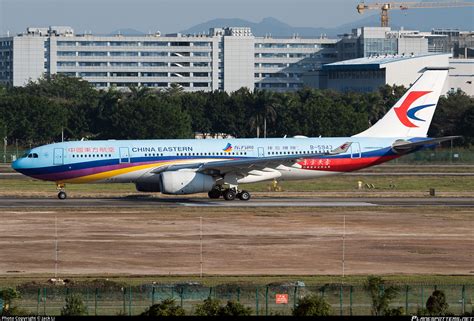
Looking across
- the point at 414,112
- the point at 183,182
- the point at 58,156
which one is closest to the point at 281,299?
the point at 183,182

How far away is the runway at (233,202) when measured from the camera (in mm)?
68250

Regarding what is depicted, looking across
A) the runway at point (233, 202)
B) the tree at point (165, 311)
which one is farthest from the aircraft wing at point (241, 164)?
the tree at point (165, 311)

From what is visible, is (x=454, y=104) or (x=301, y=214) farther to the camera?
(x=454, y=104)

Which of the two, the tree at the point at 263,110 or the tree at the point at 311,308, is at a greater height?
the tree at the point at 263,110

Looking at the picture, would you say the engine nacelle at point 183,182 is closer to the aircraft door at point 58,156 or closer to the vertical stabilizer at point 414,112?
the aircraft door at point 58,156

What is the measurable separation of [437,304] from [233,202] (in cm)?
4043

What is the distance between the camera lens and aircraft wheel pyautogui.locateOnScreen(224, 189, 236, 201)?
72000 millimetres

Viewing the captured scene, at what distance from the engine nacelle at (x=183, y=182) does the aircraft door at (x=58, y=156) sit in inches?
283

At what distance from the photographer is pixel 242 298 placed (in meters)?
33.7

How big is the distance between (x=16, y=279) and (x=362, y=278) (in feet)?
42.5

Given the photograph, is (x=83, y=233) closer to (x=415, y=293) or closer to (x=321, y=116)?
(x=415, y=293)

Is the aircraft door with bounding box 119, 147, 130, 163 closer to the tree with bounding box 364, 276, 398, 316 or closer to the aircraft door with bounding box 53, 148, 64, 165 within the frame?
the aircraft door with bounding box 53, 148, 64, 165

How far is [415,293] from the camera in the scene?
114ft

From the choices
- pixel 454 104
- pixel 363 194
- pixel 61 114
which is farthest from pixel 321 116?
pixel 363 194
